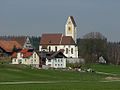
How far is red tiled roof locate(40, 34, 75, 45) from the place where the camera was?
169125 millimetres

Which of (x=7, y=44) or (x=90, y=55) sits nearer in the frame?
(x=7, y=44)

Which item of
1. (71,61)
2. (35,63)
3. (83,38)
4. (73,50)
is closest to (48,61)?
(35,63)

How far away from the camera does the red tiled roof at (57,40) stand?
16912 centimetres

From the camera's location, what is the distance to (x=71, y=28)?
180125mm

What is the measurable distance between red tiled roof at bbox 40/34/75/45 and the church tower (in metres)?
6.72

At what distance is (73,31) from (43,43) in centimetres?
1308

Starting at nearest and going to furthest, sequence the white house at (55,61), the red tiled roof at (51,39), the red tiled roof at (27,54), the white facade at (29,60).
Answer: the white facade at (29,60), the white house at (55,61), the red tiled roof at (27,54), the red tiled roof at (51,39)

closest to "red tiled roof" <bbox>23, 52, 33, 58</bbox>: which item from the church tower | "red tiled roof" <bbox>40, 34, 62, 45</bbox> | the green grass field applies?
"red tiled roof" <bbox>40, 34, 62, 45</bbox>

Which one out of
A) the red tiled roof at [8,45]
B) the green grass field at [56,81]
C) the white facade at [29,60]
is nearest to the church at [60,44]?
the red tiled roof at [8,45]

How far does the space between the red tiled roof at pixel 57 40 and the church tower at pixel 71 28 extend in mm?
6717

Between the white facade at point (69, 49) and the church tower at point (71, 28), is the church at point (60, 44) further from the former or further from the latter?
the church tower at point (71, 28)

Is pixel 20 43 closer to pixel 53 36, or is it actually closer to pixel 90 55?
pixel 53 36

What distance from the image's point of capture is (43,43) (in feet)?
563

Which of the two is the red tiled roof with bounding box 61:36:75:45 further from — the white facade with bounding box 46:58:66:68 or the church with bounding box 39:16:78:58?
the white facade with bounding box 46:58:66:68
